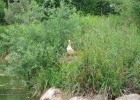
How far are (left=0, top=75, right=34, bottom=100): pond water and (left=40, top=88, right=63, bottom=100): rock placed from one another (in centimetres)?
113

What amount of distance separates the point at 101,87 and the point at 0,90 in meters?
4.26

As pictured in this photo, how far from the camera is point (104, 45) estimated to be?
12.5m

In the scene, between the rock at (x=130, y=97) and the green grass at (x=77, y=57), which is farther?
the green grass at (x=77, y=57)

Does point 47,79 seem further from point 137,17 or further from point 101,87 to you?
point 137,17

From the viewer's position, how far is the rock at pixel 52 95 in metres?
12.1

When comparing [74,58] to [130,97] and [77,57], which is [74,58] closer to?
[77,57]

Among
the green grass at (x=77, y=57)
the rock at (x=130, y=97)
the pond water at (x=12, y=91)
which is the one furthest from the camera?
the pond water at (x=12, y=91)

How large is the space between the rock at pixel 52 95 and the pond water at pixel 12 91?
1.13m

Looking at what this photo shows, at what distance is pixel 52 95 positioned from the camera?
12.2m

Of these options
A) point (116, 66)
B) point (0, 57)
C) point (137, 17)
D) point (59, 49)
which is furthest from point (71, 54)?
point (0, 57)

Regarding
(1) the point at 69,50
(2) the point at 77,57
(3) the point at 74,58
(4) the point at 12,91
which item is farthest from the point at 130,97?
(4) the point at 12,91

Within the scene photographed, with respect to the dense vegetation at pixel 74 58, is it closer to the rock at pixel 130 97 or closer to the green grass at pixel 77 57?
the green grass at pixel 77 57

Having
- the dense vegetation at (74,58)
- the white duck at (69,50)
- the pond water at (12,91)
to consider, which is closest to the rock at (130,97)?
the dense vegetation at (74,58)

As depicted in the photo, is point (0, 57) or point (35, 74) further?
point (0, 57)
